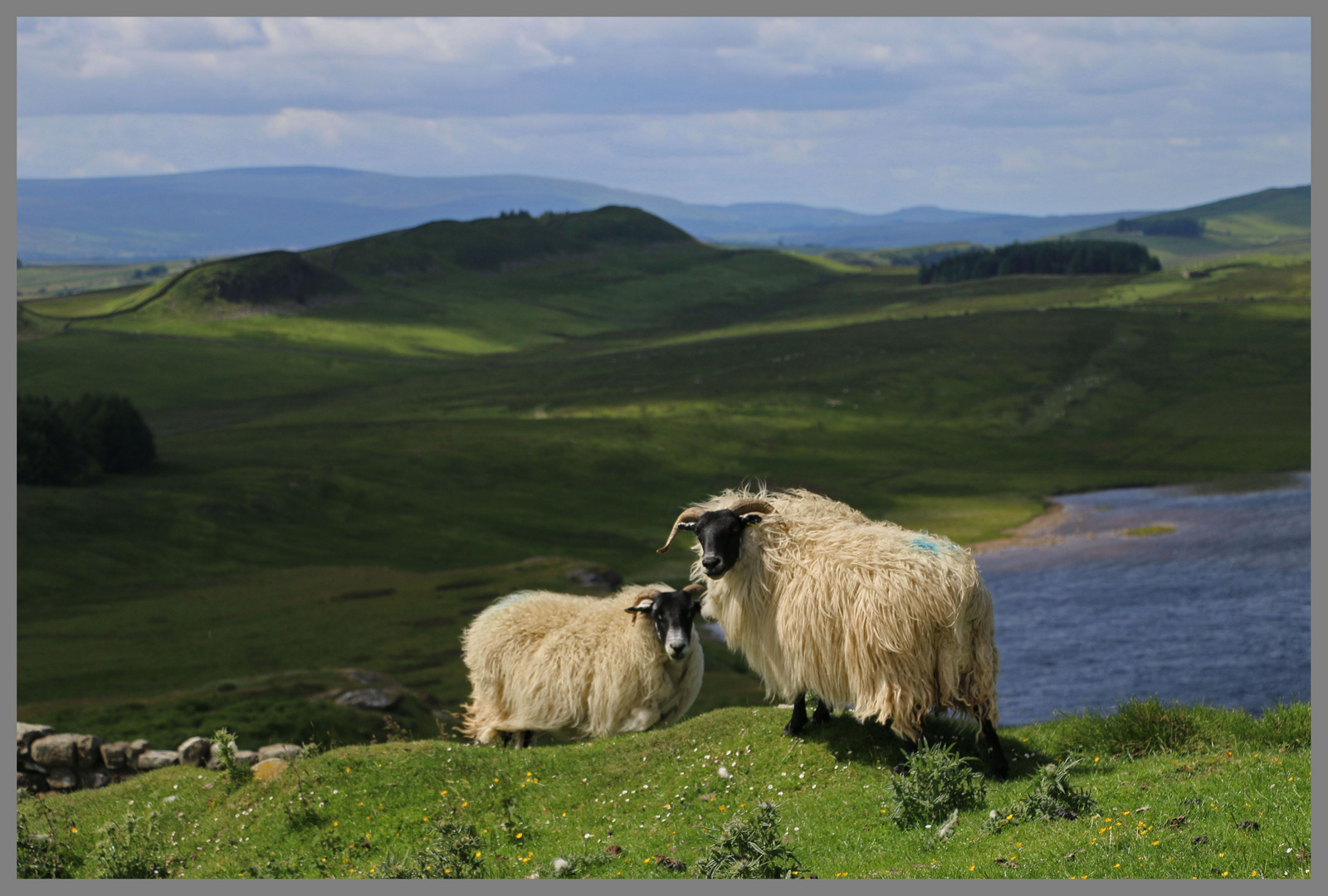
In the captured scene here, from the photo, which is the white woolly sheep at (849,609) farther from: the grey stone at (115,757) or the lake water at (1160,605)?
the lake water at (1160,605)

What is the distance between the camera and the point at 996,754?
1290 cm

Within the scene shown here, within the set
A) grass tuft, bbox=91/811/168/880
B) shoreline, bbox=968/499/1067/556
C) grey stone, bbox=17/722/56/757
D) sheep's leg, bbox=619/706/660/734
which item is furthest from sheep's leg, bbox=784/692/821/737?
shoreline, bbox=968/499/1067/556

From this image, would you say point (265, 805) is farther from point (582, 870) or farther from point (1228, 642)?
point (1228, 642)

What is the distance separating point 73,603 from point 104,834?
5041 centimetres

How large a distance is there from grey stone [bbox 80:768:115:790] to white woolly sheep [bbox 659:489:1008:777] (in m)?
11.9

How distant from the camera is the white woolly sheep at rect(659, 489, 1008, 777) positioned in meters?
12.8

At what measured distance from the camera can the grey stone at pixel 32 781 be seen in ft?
63.2

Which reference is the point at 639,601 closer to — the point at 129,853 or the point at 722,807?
the point at 722,807

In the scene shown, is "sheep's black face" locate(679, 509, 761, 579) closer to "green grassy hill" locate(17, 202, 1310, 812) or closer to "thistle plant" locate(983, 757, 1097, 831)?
"thistle plant" locate(983, 757, 1097, 831)

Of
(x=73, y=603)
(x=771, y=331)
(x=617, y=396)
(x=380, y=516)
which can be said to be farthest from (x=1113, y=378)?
(x=73, y=603)

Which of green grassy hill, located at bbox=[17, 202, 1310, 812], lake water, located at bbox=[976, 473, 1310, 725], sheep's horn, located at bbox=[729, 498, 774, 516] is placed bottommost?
lake water, located at bbox=[976, 473, 1310, 725]

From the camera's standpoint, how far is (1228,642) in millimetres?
49781

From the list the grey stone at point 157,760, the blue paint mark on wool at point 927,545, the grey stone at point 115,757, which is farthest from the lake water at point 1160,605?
the grey stone at point 115,757

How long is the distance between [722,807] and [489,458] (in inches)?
3444
